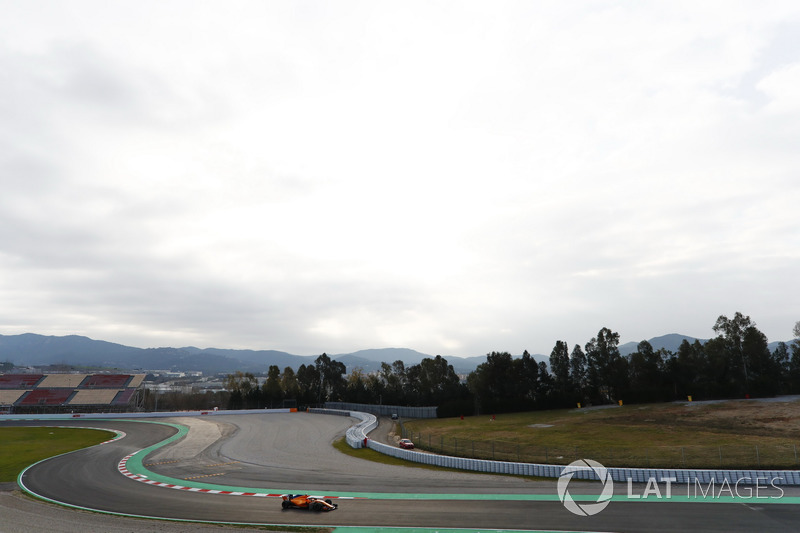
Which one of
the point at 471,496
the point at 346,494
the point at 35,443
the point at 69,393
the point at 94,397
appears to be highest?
the point at 471,496

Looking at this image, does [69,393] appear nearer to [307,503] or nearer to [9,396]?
[9,396]

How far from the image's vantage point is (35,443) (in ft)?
174

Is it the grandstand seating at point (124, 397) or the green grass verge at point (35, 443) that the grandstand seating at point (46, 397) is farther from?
the green grass verge at point (35, 443)

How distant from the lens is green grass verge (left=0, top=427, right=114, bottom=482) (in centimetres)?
3878

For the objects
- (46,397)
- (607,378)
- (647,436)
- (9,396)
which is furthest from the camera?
(46,397)

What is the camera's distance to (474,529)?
19.8m

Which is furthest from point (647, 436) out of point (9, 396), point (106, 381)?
point (9, 396)

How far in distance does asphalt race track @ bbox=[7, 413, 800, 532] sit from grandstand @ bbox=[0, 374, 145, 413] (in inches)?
2380

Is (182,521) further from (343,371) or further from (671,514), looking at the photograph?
(343,371)

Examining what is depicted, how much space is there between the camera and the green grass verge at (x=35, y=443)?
38781 millimetres
